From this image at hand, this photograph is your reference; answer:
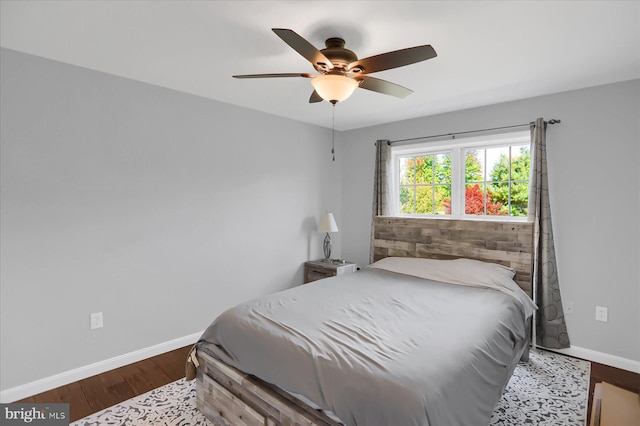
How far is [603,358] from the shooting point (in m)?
2.82

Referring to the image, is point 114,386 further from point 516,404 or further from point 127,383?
point 516,404

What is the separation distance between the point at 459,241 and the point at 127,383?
3.12 metres

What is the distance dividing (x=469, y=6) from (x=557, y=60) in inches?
43.0

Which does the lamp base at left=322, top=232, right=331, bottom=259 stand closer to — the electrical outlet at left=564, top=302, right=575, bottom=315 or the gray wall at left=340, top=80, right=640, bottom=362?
the gray wall at left=340, top=80, right=640, bottom=362

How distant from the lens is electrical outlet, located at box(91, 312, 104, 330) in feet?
8.59

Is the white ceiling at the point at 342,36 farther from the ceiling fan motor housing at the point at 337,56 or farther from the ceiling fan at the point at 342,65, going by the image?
the ceiling fan at the point at 342,65

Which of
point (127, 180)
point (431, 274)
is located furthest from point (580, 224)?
point (127, 180)

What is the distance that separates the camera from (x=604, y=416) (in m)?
1.40

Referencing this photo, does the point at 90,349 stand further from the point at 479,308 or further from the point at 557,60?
the point at 557,60

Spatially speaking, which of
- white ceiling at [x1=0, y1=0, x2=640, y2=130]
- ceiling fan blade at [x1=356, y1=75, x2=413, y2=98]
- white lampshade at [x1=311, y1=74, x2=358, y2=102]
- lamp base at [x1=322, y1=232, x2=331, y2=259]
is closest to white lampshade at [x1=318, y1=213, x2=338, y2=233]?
lamp base at [x1=322, y1=232, x2=331, y2=259]

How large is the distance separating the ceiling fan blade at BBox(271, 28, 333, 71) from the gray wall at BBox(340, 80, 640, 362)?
232 cm


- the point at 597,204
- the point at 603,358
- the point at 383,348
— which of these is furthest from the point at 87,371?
the point at 597,204

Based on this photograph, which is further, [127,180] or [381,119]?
[381,119]

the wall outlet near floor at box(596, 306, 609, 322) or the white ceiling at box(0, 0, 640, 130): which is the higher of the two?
the white ceiling at box(0, 0, 640, 130)
